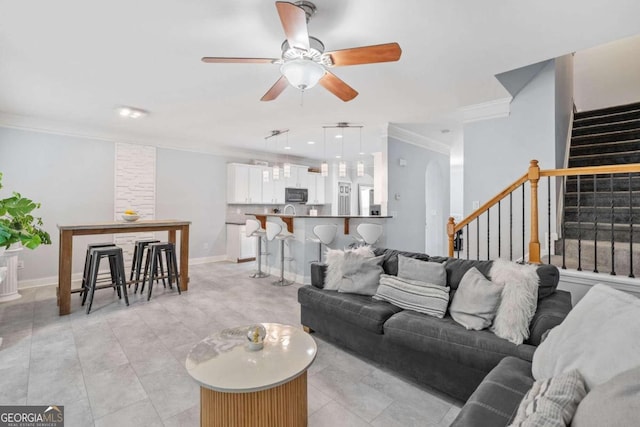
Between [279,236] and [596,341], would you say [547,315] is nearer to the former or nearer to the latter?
[596,341]

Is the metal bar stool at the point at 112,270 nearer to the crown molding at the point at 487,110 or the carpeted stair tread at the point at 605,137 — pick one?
the crown molding at the point at 487,110

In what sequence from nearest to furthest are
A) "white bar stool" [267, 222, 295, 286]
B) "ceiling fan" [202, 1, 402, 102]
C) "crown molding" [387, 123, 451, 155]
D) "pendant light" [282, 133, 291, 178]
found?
"ceiling fan" [202, 1, 402, 102] → "white bar stool" [267, 222, 295, 286] → "crown molding" [387, 123, 451, 155] → "pendant light" [282, 133, 291, 178]

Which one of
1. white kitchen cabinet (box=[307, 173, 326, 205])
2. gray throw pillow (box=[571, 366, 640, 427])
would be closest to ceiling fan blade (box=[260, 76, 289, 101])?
gray throw pillow (box=[571, 366, 640, 427])

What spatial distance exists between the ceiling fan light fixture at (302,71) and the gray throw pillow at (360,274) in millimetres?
1576

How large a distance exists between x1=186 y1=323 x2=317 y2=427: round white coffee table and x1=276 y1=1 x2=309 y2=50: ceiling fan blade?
1796mm

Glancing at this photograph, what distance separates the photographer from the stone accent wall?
5.38 m

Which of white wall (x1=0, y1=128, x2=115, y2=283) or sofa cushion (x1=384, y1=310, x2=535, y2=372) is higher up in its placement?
white wall (x1=0, y1=128, x2=115, y2=283)

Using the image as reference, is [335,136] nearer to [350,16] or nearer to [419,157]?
[419,157]

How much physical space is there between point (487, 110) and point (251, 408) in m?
4.26

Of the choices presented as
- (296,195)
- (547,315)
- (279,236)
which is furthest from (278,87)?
(296,195)

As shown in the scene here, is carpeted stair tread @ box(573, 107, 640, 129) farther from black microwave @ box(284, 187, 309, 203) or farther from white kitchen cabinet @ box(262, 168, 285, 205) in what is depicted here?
white kitchen cabinet @ box(262, 168, 285, 205)

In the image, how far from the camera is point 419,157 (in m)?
5.95

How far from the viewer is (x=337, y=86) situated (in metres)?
2.54
